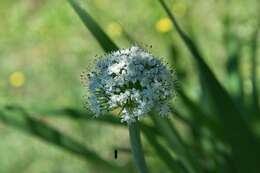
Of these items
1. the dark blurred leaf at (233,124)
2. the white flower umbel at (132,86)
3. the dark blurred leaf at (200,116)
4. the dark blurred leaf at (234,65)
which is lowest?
the white flower umbel at (132,86)

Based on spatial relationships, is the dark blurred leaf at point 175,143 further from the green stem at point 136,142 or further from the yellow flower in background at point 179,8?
the yellow flower in background at point 179,8

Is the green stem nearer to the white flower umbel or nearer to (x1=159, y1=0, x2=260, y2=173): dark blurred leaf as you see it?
the white flower umbel

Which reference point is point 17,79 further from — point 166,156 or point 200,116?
point 166,156

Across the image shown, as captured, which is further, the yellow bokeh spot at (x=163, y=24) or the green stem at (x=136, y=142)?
the yellow bokeh spot at (x=163, y=24)

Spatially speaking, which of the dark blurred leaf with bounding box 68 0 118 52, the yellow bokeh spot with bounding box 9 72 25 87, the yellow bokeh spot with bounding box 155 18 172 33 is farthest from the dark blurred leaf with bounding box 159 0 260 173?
the yellow bokeh spot with bounding box 9 72 25 87

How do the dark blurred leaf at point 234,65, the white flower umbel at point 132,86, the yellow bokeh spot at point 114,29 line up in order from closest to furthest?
1. the white flower umbel at point 132,86
2. the dark blurred leaf at point 234,65
3. the yellow bokeh spot at point 114,29

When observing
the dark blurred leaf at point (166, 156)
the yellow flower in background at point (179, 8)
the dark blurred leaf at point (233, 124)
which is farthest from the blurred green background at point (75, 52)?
the dark blurred leaf at point (166, 156)

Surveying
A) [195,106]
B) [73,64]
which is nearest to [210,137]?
[195,106]

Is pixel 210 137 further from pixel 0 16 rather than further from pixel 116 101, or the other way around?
pixel 0 16

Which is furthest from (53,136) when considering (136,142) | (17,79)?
(17,79)
